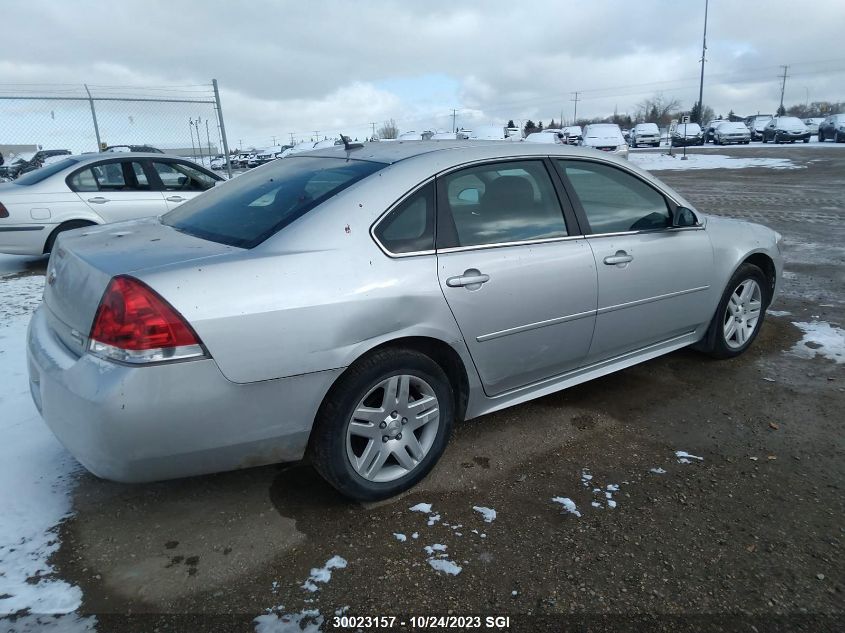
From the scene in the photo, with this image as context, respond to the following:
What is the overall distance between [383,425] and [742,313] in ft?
9.89

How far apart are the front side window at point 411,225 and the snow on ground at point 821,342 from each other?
3.22m

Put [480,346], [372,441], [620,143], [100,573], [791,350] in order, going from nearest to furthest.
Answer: [100,573]
[372,441]
[480,346]
[791,350]
[620,143]

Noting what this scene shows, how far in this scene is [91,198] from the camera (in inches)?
277

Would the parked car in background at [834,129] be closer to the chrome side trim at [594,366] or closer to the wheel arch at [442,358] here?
the chrome side trim at [594,366]

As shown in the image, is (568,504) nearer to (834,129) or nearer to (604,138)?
(604,138)

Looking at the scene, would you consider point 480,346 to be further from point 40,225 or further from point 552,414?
point 40,225

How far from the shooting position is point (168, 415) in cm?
215

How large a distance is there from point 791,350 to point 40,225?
7.56 m

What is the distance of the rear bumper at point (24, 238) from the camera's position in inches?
265

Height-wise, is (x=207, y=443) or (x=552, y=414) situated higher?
(x=207, y=443)

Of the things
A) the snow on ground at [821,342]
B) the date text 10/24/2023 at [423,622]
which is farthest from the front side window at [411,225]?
the snow on ground at [821,342]

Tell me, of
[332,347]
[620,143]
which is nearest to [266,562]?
[332,347]

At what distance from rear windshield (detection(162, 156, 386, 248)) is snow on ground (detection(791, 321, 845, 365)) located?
354cm

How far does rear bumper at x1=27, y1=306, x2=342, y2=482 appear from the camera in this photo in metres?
2.11
